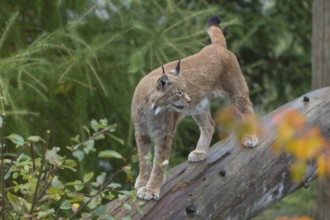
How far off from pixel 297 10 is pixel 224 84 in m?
3.48

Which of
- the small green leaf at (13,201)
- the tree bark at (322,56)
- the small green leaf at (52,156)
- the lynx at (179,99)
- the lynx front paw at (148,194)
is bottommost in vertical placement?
the tree bark at (322,56)

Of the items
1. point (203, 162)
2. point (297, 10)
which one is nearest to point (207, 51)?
point (203, 162)

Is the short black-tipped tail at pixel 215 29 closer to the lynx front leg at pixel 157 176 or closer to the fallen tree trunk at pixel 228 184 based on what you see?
the fallen tree trunk at pixel 228 184

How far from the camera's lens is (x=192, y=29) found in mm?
6117

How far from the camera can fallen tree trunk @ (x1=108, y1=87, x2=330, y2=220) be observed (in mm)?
3891

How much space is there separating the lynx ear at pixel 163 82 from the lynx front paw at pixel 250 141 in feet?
2.38

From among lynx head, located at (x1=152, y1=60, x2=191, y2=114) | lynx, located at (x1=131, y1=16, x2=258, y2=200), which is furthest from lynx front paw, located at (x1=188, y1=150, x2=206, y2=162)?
lynx head, located at (x1=152, y1=60, x2=191, y2=114)

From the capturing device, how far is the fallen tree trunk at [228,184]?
3891mm

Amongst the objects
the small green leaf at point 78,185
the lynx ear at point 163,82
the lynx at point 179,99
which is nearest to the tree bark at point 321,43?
the lynx at point 179,99

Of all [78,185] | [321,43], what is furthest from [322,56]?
[78,185]

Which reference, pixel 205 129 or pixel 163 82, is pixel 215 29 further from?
pixel 163 82

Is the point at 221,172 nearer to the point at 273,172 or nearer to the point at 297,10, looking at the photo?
the point at 273,172

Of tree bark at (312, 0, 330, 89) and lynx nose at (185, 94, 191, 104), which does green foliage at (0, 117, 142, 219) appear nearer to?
lynx nose at (185, 94, 191, 104)

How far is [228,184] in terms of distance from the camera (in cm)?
412
